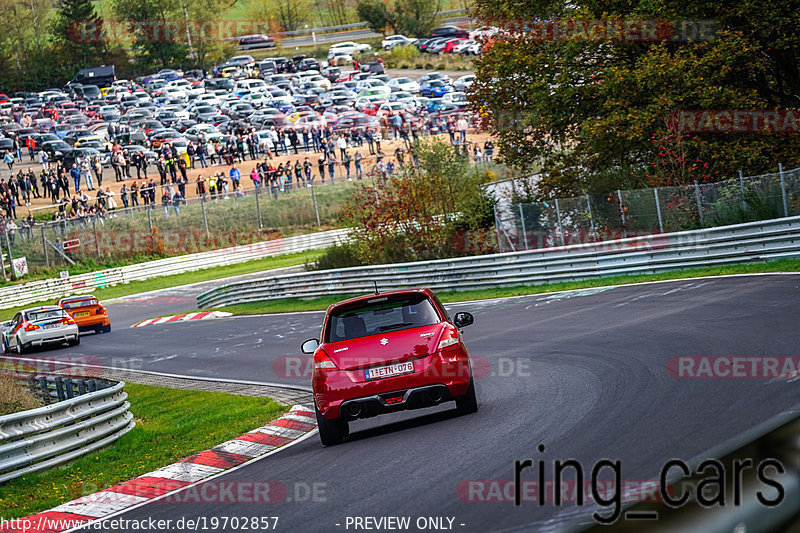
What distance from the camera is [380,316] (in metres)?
10.5

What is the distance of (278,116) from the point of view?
233ft

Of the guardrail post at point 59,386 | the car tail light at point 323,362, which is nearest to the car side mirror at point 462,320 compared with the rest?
the car tail light at point 323,362

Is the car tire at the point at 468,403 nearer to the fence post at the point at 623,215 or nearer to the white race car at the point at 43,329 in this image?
the fence post at the point at 623,215

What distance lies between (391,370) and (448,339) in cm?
73

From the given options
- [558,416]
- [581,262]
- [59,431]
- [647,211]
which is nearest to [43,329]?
[581,262]

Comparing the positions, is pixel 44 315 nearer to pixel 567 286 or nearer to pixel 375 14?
pixel 567 286

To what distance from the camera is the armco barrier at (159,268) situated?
150 feet

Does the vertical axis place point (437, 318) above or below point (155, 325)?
above

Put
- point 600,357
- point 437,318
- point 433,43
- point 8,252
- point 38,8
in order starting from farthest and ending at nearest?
point 38,8 → point 433,43 → point 8,252 → point 600,357 → point 437,318

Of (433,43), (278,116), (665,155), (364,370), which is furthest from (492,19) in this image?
(433,43)

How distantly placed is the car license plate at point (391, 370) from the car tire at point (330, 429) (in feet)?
2.17

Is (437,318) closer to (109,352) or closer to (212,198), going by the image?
(109,352)

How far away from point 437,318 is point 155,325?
24.5 m

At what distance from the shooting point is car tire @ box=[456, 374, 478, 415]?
1037 centimetres
